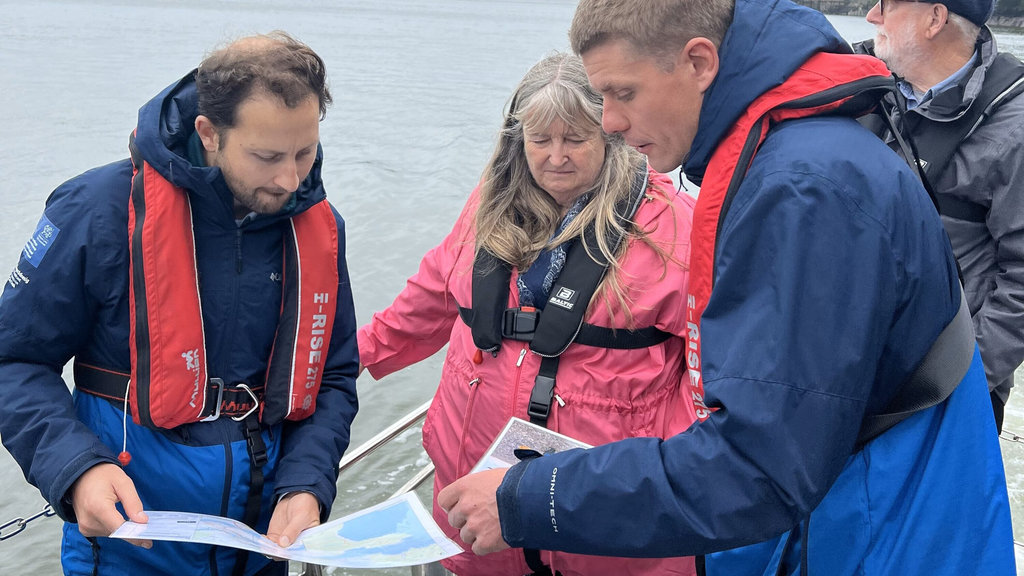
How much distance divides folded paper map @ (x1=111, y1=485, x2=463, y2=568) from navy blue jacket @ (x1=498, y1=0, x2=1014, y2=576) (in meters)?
0.29

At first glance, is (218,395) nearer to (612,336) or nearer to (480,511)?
(480,511)

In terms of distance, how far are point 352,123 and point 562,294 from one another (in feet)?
48.9

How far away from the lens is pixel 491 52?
89.2 feet

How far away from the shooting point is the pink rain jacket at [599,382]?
6.74 feet

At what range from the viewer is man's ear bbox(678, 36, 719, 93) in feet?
4.28

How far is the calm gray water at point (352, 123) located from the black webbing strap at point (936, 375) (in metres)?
1.41

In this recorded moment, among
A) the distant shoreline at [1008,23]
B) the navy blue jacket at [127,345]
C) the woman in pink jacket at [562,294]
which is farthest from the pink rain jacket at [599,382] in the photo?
the distant shoreline at [1008,23]

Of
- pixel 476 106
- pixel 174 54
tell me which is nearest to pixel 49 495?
pixel 476 106

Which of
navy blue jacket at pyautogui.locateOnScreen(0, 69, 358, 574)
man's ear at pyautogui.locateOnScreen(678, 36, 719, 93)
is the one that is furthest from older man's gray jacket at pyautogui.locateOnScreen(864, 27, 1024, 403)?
navy blue jacket at pyautogui.locateOnScreen(0, 69, 358, 574)

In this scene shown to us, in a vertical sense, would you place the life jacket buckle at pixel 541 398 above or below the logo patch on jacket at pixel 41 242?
below

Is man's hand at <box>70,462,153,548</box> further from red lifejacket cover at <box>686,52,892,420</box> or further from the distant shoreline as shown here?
the distant shoreline

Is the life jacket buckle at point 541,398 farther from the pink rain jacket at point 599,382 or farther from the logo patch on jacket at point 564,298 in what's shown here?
the logo patch on jacket at point 564,298

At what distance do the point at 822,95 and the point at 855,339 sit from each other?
0.35m

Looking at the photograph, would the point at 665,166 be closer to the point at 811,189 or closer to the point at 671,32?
the point at 671,32
